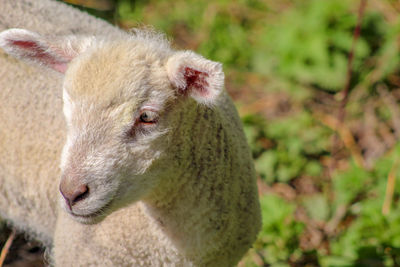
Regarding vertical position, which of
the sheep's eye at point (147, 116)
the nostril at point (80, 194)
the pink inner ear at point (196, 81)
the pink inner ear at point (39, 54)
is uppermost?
the pink inner ear at point (196, 81)

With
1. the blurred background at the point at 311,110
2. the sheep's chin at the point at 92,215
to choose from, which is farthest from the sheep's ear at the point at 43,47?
the blurred background at the point at 311,110

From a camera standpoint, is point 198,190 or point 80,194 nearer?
point 80,194

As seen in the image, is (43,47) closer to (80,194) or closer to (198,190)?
(80,194)

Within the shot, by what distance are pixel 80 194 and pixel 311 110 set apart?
3543 millimetres

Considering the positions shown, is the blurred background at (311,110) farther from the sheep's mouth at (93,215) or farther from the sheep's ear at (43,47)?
the sheep's mouth at (93,215)

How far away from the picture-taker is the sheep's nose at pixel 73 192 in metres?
2.24

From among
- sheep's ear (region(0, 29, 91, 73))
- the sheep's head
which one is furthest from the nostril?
sheep's ear (region(0, 29, 91, 73))

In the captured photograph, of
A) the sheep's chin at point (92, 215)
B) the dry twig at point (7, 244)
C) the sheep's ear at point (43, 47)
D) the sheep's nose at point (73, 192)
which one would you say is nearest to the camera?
the sheep's nose at point (73, 192)

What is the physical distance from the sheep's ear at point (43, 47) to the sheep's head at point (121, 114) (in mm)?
54

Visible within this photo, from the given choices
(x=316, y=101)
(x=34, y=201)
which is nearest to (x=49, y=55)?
(x=34, y=201)

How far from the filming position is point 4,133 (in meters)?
3.48

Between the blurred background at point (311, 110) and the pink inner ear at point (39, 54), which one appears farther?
the blurred background at point (311, 110)

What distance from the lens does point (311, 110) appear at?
213 inches

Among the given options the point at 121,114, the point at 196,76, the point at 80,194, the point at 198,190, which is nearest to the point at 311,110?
the point at 198,190
